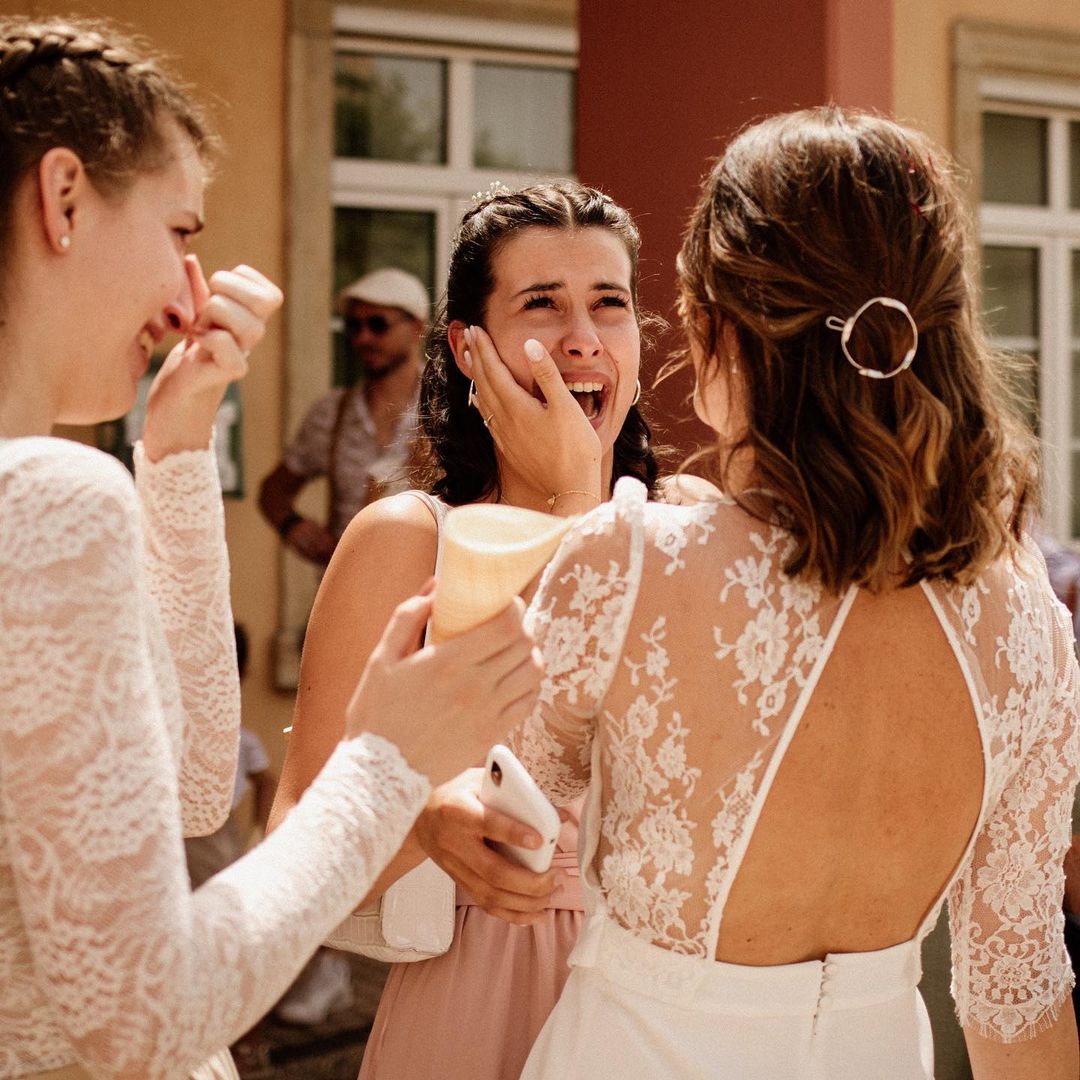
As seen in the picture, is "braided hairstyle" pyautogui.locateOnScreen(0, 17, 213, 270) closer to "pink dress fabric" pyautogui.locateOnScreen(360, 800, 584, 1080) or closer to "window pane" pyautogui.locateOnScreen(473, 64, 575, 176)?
"pink dress fabric" pyautogui.locateOnScreen(360, 800, 584, 1080)

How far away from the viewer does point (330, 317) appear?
20.4 feet

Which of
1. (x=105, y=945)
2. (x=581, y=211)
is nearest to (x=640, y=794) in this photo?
(x=105, y=945)

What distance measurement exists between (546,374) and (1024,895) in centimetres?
106

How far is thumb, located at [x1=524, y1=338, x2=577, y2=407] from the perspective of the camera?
2.35 metres

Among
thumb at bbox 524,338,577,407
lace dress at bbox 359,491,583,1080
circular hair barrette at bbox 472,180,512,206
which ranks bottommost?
lace dress at bbox 359,491,583,1080

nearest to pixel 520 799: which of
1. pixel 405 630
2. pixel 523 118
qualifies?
pixel 405 630

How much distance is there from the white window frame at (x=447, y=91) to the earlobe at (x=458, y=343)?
3.86 metres

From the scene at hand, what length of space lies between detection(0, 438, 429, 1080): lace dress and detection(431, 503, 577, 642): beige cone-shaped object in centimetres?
20

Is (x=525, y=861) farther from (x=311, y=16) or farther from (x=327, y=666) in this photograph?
(x=311, y=16)

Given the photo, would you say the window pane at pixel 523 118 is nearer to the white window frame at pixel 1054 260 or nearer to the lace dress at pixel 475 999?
the white window frame at pixel 1054 260

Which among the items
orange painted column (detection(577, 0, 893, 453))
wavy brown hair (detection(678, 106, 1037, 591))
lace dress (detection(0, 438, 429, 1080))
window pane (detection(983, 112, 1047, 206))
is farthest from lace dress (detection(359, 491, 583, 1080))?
window pane (detection(983, 112, 1047, 206))

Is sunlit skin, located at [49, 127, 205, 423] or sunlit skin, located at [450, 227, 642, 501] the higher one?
sunlit skin, located at [450, 227, 642, 501]

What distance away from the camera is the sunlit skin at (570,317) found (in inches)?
99.8

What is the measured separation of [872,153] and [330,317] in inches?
190
